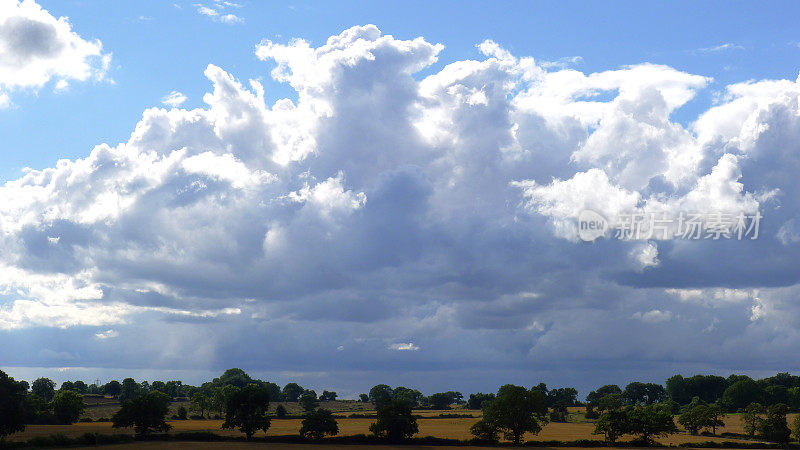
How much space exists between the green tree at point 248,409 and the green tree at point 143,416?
1586 centimetres

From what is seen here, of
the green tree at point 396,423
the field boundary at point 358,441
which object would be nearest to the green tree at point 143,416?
the field boundary at point 358,441

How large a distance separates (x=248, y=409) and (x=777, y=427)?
415ft

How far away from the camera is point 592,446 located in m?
157

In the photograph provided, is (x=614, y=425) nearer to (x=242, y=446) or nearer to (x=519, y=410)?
(x=519, y=410)

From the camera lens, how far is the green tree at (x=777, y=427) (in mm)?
161625

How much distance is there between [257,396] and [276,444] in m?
12.7

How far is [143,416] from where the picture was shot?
157 metres

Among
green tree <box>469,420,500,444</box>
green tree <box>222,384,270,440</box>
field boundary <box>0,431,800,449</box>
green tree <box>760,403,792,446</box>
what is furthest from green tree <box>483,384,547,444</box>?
green tree <box>760,403,792,446</box>

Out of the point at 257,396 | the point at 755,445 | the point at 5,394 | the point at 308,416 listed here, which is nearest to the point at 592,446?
the point at 755,445

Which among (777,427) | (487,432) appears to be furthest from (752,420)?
(487,432)

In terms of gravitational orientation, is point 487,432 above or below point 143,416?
below

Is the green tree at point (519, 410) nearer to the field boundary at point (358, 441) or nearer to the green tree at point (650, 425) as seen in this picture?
the field boundary at point (358, 441)

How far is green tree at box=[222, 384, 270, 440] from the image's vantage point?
158m

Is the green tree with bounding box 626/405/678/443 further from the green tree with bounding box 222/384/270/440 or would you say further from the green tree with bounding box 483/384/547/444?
the green tree with bounding box 222/384/270/440
